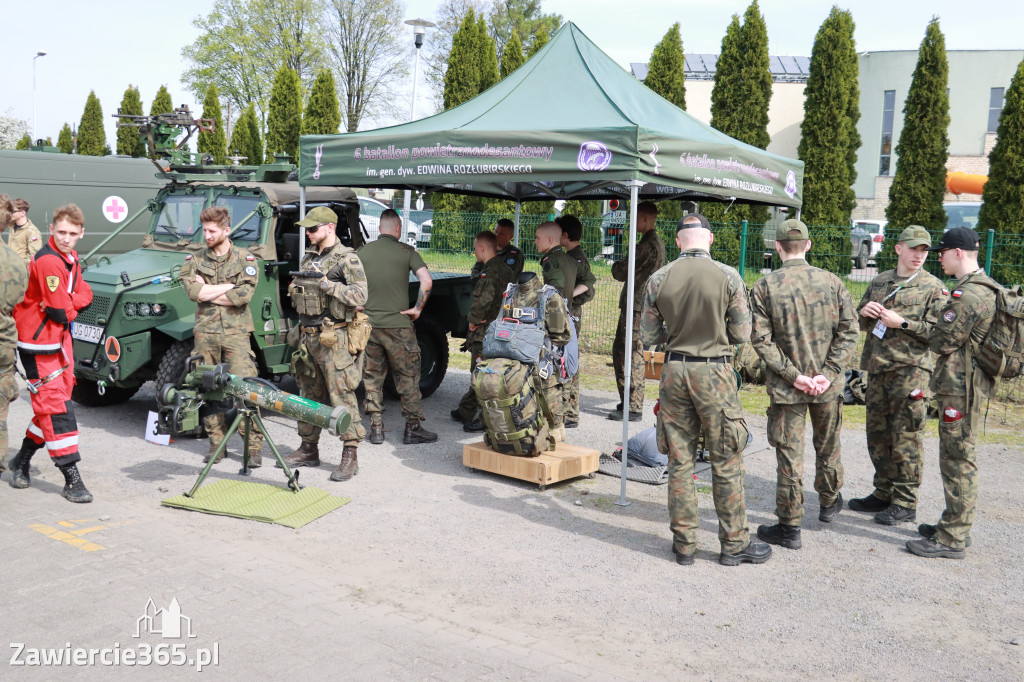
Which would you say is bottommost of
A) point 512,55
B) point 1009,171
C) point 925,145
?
point 1009,171

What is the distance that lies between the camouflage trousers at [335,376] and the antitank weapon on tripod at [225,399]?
68cm

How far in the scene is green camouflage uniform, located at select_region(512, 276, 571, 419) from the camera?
631 centimetres

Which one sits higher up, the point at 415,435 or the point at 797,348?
the point at 797,348

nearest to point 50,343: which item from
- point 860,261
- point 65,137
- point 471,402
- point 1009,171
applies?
point 471,402

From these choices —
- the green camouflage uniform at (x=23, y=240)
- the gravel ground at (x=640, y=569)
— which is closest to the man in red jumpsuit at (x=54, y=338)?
the gravel ground at (x=640, y=569)

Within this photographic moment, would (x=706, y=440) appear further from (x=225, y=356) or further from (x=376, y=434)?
(x=225, y=356)

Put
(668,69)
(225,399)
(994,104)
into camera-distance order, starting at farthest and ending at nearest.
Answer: (994,104), (668,69), (225,399)

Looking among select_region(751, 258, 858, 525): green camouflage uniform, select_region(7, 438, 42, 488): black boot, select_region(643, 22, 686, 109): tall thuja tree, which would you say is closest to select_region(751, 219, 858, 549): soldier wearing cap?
select_region(751, 258, 858, 525): green camouflage uniform

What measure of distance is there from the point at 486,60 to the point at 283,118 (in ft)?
23.4

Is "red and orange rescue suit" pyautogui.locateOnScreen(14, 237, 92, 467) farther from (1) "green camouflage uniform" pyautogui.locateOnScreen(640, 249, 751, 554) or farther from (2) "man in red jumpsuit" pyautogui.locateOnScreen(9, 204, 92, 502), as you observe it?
(1) "green camouflage uniform" pyautogui.locateOnScreen(640, 249, 751, 554)

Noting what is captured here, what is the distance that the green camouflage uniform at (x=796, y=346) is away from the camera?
4.93m

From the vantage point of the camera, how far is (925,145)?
1650 cm

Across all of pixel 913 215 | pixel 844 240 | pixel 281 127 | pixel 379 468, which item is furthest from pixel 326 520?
pixel 281 127

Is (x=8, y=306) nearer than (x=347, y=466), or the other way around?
(x=8, y=306)
